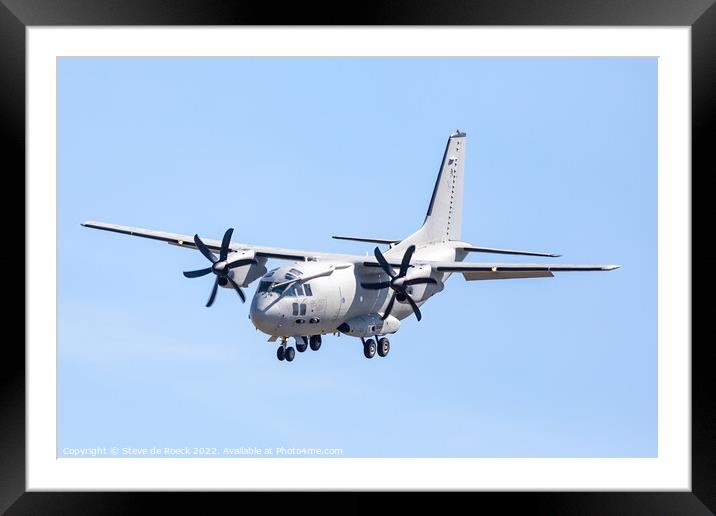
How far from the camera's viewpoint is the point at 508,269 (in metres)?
37.5

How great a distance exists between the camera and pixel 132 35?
2667 cm

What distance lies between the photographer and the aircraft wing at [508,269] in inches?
1399

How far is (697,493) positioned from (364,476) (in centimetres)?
787

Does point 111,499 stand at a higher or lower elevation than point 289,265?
lower

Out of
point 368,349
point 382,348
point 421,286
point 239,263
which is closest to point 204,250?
point 239,263

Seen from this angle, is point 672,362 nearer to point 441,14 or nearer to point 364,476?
point 364,476

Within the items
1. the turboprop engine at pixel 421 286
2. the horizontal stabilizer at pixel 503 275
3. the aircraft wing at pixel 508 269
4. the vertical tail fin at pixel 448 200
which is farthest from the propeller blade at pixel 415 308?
the vertical tail fin at pixel 448 200

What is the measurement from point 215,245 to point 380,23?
1673 cm

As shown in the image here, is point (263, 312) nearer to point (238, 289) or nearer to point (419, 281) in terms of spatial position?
point (238, 289)

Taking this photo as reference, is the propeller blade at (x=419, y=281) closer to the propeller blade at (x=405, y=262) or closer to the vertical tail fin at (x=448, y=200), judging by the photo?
the propeller blade at (x=405, y=262)

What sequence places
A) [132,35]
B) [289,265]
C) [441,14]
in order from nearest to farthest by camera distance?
[441,14]
[132,35]
[289,265]

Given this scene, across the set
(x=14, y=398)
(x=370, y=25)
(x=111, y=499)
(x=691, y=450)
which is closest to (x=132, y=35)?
(x=370, y=25)

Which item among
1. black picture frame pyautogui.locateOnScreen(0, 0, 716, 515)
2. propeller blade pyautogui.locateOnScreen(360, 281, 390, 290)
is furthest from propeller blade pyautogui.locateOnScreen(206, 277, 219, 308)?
black picture frame pyautogui.locateOnScreen(0, 0, 716, 515)

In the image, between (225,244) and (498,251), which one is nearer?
(225,244)
